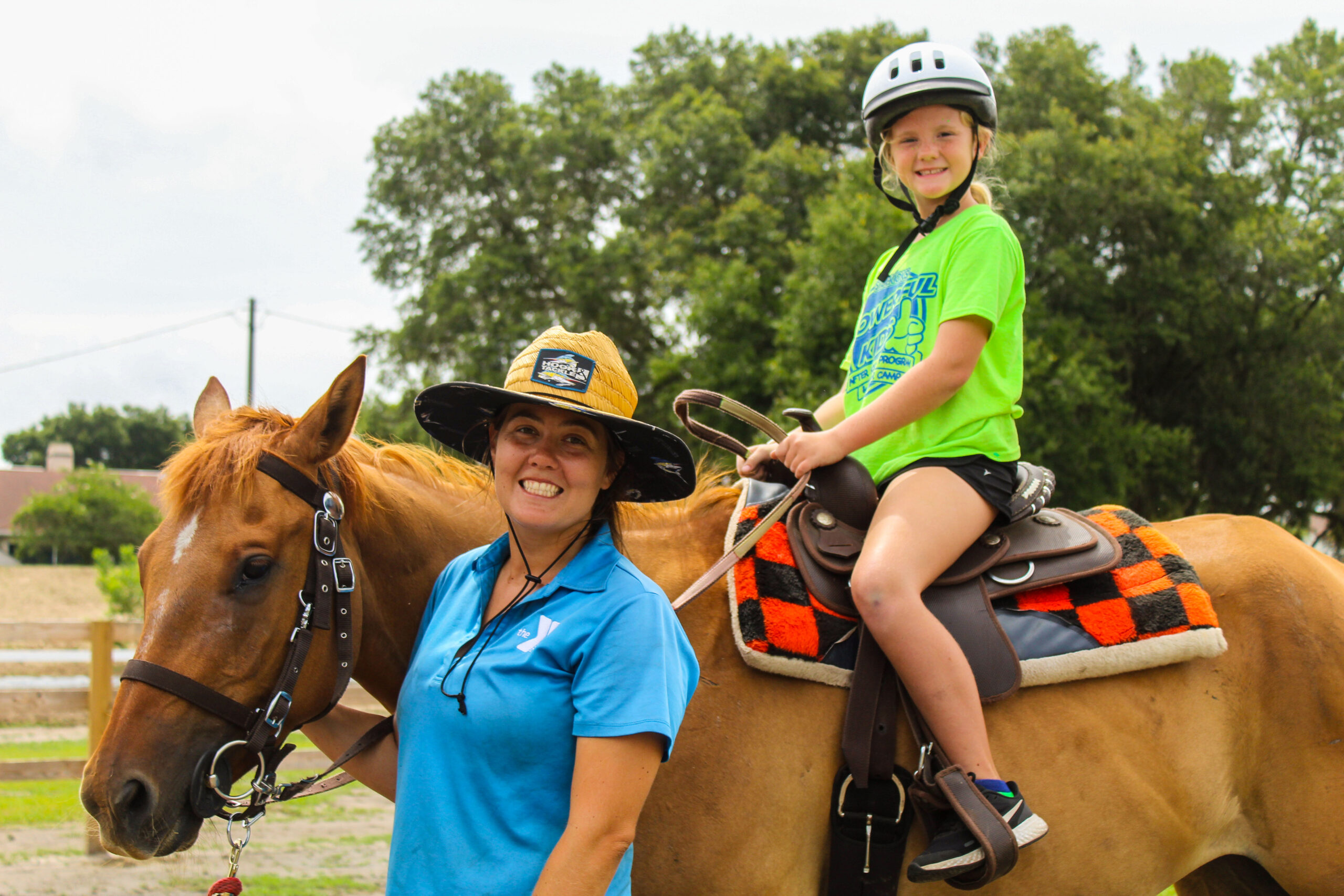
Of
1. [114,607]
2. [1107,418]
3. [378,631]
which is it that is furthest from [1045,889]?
[114,607]

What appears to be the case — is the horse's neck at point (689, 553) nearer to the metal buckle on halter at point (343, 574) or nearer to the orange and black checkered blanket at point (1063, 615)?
the orange and black checkered blanket at point (1063, 615)

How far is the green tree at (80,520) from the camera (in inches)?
1502

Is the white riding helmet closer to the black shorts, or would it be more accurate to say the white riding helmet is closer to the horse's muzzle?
the black shorts

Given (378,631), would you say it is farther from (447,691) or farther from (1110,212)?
(1110,212)

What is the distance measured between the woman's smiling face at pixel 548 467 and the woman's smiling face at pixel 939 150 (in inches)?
54.0

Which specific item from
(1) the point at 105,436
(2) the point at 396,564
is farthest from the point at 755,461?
(1) the point at 105,436

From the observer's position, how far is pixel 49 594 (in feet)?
81.5

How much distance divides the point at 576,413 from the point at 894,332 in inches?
47.2

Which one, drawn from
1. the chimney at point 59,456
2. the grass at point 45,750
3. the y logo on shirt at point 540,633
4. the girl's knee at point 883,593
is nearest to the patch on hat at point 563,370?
the y logo on shirt at point 540,633

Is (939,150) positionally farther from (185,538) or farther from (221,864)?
(221,864)

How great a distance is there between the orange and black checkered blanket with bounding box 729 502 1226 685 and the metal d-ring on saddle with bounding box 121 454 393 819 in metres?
0.93

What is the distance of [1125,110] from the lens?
61.0 ft

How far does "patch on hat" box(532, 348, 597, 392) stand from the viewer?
1.82 meters

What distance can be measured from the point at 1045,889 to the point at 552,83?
21.3 metres
